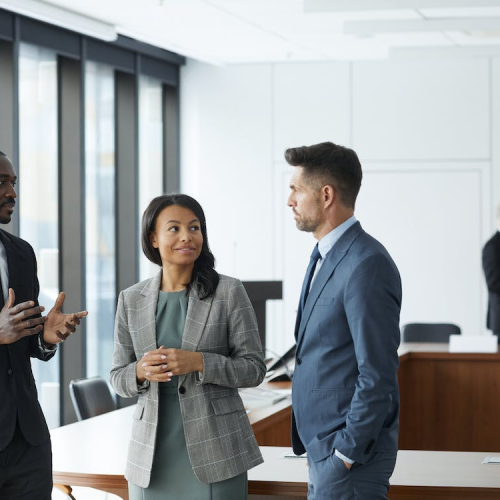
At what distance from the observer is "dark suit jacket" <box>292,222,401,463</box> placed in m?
2.57

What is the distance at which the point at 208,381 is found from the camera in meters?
2.71

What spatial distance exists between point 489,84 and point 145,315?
22.8 feet

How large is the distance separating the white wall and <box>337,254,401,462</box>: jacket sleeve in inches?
263

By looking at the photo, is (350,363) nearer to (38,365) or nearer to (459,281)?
(38,365)

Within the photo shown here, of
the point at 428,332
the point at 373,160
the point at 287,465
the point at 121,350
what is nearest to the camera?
the point at 121,350

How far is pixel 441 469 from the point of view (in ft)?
10.9

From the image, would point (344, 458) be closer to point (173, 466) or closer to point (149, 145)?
point (173, 466)

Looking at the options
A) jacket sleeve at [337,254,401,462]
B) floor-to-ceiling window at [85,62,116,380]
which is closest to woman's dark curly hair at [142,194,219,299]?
jacket sleeve at [337,254,401,462]

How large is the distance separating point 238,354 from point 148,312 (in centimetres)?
31

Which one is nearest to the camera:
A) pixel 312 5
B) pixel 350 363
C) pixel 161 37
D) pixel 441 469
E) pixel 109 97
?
pixel 350 363

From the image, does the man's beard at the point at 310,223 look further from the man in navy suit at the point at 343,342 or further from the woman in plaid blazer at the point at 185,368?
the woman in plaid blazer at the point at 185,368

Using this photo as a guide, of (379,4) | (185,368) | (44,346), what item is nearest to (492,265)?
(379,4)

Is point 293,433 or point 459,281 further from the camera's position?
point 459,281

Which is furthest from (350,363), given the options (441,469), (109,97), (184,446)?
(109,97)
